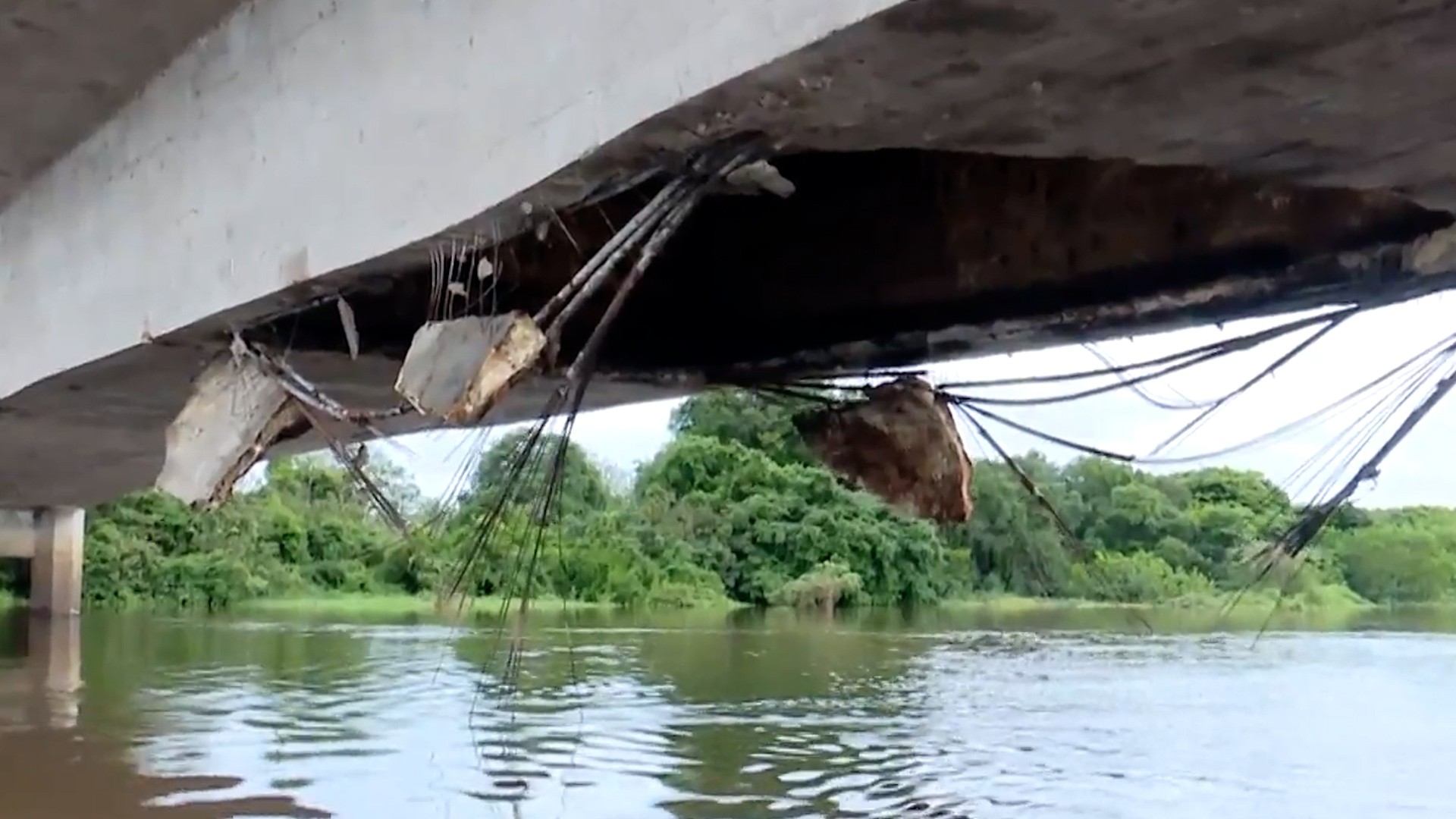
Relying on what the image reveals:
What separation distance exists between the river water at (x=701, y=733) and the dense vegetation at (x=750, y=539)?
2.61ft

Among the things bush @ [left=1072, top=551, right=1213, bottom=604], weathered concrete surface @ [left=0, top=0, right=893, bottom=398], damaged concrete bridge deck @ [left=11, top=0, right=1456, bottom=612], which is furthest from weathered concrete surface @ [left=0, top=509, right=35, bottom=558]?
bush @ [left=1072, top=551, right=1213, bottom=604]

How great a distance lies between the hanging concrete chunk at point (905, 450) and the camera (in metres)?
4.86

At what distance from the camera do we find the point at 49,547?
18.9 metres

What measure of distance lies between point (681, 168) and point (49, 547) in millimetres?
18578

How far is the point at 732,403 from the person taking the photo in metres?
6.56

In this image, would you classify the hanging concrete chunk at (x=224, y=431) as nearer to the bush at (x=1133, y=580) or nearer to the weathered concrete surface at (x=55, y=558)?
the bush at (x=1133, y=580)

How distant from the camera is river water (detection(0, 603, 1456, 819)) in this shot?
5891 millimetres

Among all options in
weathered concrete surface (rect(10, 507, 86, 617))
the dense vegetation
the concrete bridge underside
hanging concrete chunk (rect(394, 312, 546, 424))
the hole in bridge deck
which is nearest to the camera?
the concrete bridge underside

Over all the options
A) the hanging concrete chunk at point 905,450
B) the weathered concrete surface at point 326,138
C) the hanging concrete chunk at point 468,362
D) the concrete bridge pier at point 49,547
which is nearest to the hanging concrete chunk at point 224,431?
the weathered concrete surface at point 326,138

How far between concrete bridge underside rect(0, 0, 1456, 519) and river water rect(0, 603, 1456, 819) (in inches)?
45.1

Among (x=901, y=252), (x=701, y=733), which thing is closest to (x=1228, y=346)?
(x=901, y=252)

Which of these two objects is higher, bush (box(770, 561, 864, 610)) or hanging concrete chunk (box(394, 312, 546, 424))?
hanging concrete chunk (box(394, 312, 546, 424))

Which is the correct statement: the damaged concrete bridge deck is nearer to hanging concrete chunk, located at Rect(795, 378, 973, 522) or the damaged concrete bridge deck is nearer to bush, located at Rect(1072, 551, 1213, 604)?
hanging concrete chunk, located at Rect(795, 378, 973, 522)

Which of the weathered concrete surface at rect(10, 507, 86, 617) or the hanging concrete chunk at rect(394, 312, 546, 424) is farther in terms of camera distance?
the weathered concrete surface at rect(10, 507, 86, 617)
